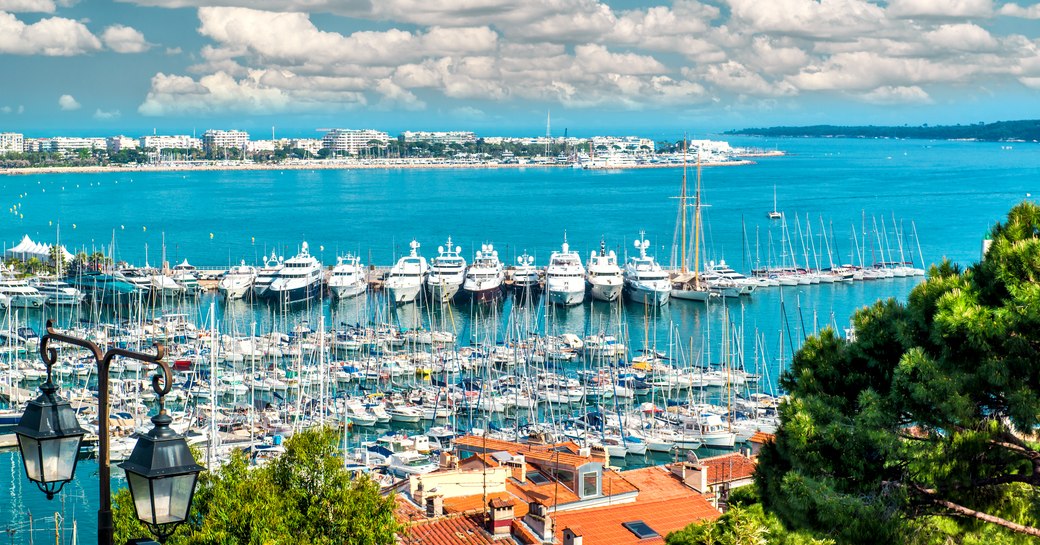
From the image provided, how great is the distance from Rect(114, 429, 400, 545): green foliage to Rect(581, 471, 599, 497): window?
4211mm

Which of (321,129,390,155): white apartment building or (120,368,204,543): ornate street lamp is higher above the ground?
(321,129,390,155): white apartment building

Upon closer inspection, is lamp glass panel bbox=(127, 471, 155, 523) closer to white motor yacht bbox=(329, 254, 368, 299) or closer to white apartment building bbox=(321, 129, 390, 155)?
white motor yacht bbox=(329, 254, 368, 299)

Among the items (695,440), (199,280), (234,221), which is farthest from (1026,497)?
(234,221)

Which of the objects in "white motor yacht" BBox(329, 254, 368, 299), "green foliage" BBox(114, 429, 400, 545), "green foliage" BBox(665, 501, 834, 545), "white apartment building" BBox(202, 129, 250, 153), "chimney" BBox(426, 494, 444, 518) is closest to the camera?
"green foliage" BBox(665, 501, 834, 545)

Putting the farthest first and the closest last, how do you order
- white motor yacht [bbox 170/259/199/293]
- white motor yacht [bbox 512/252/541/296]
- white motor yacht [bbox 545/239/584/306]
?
white motor yacht [bbox 512/252/541/296] → white motor yacht [bbox 170/259/199/293] → white motor yacht [bbox 545/239/584/306]

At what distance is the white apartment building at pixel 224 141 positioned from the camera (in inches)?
6289

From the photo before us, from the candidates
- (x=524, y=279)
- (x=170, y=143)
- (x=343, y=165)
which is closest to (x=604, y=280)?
(x=524, y=279)

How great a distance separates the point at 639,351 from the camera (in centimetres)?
3334

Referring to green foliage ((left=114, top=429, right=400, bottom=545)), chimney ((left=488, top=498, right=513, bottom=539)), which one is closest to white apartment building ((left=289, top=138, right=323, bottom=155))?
chimney ((left=488, top=498, right=513, bottom=539))

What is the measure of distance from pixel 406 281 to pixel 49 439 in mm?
38043

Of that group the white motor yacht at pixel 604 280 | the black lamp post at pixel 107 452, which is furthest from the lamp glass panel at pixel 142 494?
the white motor yacht at pixel 604 280

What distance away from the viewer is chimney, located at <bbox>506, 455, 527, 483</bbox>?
45.0 feet

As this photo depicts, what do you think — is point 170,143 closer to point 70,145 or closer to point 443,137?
point 70,145

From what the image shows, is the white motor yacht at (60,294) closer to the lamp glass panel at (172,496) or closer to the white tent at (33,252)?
the white tent at (33,252)
